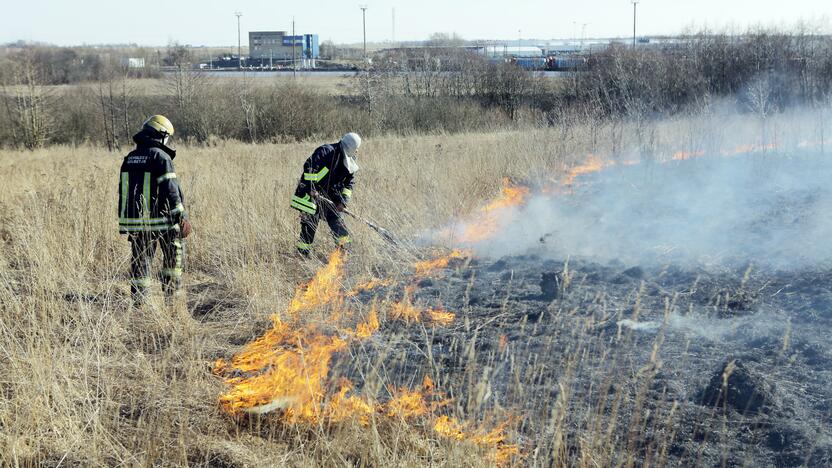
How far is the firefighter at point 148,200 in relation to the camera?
582 centimetres

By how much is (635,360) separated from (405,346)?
163cm

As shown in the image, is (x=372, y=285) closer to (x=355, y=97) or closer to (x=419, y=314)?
(x=419, y=314)

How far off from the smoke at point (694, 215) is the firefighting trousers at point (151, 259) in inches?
135

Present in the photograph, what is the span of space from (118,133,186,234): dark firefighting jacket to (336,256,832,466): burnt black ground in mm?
1959

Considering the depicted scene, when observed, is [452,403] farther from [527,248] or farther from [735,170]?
[735,170]

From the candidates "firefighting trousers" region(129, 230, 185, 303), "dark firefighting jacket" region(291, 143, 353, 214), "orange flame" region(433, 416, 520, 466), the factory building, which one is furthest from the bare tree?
the factory building

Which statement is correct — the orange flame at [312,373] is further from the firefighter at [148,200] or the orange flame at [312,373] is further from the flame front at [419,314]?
the firefighter at [148,200]

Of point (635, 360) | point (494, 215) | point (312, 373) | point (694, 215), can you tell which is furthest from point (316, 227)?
point (694, 215)

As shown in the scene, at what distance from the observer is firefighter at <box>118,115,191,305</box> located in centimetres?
582

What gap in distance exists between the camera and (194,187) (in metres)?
10.0

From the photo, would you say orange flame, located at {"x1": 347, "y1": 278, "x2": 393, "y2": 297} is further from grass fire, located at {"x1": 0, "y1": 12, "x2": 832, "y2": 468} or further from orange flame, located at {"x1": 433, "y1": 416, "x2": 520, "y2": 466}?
orange flame, located at {"x1": 433, "y1": 416, "x2": 520, "y2": 466}

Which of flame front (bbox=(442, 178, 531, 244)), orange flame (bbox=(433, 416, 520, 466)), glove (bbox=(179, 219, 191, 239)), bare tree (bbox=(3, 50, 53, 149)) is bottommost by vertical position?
orange flame (bbox=(433, 416, 520, 466))

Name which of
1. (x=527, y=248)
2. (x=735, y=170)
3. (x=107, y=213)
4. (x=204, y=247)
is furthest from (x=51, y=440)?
(x=735, y=170)

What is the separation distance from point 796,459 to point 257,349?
3509 millimetres
